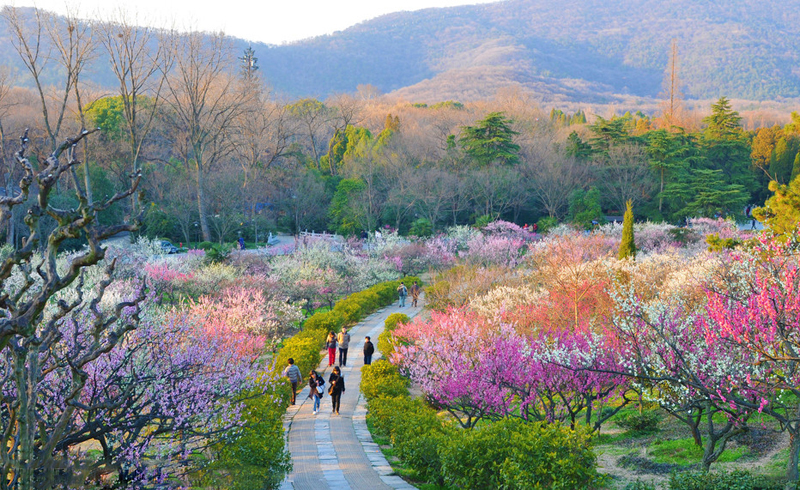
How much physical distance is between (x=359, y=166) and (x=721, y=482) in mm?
40608

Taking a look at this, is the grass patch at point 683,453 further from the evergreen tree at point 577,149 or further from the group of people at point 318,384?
the evergreen tree at point 577,149

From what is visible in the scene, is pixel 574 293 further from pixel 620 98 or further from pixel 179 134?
pixel 620 98

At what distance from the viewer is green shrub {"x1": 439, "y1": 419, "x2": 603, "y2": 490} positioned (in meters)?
8.80

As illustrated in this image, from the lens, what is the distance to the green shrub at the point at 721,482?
8516 millimetres

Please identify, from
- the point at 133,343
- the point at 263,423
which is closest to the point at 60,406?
the point at 133,343

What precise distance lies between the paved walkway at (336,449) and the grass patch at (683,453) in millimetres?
5207

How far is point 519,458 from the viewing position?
8.93 metres

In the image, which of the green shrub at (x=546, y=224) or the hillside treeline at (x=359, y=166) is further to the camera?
the green shrub at (x=546, y=224)

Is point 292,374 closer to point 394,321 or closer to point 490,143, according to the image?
point 394,321

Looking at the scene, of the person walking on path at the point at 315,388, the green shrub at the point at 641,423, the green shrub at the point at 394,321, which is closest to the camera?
the green shrub at the point at 641,423

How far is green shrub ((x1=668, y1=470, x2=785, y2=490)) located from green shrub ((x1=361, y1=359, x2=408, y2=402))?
7.69 m

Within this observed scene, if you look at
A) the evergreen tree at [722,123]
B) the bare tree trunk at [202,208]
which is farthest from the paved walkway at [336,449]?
the evergreen tree at [722,123]

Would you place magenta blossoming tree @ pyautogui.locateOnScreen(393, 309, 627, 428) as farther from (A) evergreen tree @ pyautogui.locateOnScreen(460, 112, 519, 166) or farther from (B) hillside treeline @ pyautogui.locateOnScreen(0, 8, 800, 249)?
(A) evergreen tree @ pyautogui.locateOnScreen(460, 112, 519, 166)

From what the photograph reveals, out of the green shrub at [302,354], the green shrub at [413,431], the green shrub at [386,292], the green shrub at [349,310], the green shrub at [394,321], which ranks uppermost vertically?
the green shrub at [413,431]
